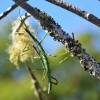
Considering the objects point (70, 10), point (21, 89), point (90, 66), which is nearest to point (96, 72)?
point (90, 66)

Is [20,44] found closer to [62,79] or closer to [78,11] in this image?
[78,11]

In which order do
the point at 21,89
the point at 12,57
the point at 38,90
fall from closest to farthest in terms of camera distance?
the point at 38,90 → the point at 12,57 → the point at 21,89

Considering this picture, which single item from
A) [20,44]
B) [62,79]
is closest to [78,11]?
[20,44]

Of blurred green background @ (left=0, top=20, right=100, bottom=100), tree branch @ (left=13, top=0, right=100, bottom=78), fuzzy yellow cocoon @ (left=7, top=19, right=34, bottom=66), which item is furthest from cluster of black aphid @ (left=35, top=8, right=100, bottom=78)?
blurred green background @ (left=0, top=20, right=100, bottom=100)

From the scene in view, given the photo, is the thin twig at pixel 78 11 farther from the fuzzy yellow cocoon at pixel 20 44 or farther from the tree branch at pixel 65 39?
the fuzzy yellow cocoon at pixel 20 44

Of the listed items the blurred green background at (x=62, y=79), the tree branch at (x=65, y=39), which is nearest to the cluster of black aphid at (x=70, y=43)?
the tree branch at (x=65, y=39)

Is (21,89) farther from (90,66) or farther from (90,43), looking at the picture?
(90,66)

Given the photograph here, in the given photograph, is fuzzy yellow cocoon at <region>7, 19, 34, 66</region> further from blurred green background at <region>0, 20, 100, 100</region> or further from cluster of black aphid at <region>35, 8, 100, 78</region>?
blurred green background at <region>0, 20, 100, 100</region>

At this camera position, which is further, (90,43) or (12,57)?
(90,43)
